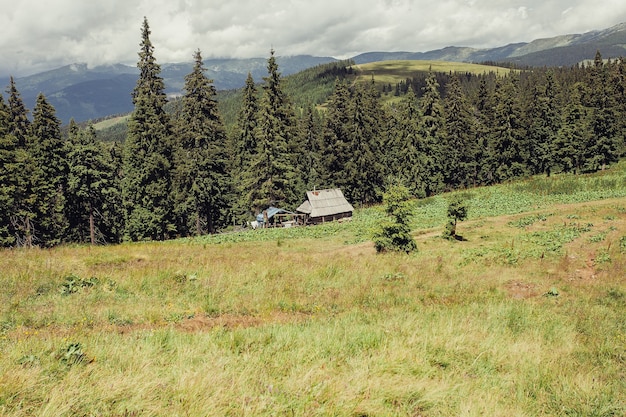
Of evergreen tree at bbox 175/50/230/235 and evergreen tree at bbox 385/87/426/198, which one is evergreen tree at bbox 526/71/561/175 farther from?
evergreen tree at bbox 175/50/230/235

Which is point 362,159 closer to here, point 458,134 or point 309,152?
point 309,152

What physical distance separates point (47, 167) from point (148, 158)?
1170 cm

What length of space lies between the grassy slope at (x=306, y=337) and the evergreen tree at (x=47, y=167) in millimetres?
28058

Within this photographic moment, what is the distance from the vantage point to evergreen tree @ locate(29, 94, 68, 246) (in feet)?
122

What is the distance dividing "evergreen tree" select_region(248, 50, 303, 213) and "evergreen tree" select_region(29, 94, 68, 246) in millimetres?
21259

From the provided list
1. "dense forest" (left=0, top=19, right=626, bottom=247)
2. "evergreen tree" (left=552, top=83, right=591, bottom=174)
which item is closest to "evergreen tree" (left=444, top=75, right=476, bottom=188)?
"dense forest" (left=0, top=19, right=626, bottom=247)

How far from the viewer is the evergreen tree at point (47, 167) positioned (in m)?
37.2

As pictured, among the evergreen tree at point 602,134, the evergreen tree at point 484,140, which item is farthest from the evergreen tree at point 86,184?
the evergreen tree at point 602,134

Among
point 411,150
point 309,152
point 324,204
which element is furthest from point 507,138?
point 324,204

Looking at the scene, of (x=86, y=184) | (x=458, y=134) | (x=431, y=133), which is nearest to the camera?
(x=86, y=184)

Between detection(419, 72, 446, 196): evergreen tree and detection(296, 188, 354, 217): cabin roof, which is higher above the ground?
detection(419, 72, 446, 196): evergreen tree

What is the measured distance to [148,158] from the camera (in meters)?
37.2

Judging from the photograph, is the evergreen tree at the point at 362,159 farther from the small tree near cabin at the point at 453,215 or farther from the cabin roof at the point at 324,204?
the small tree near cabin at the point at 453,215

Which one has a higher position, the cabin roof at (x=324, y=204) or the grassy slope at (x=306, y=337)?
the grassy slope at (x=306, y=337)
